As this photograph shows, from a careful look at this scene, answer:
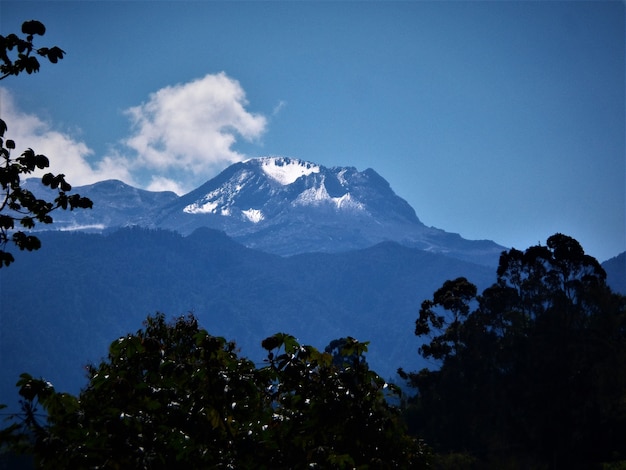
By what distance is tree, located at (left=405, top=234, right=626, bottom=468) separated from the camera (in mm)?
48750

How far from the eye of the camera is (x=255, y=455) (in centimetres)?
831

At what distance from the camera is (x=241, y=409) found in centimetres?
829

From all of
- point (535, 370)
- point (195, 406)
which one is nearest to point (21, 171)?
point (195, 406)

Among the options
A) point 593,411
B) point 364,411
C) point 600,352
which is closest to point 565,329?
point 600,352

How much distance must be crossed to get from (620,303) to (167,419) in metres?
63.3

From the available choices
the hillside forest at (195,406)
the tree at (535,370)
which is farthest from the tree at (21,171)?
the tree at (535,370)

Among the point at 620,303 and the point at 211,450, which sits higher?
the point at 620,303

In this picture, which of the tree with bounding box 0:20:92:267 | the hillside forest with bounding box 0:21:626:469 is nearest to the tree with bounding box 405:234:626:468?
the hillside forest with bounding box 0:21:626:469

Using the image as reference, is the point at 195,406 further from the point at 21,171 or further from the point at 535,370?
the point at 535,370

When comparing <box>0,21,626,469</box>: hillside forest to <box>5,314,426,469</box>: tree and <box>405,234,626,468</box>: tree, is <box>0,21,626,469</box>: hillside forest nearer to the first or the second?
<box>5,314,426,469</box>: tree

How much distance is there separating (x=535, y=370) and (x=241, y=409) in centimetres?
4947

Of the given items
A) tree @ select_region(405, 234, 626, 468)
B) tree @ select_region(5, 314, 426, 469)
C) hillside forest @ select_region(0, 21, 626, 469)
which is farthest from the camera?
tree @ select_region(405, 234, 626, 468)

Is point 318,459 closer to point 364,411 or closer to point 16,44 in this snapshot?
point 364,411

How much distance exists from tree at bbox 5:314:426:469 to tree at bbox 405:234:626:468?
40.5m
